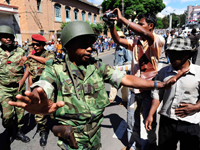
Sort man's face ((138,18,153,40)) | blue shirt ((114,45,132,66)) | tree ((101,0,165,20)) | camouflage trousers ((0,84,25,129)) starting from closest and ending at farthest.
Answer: man's face ((138,18,153,40))
camouflage trousers ((0,84,25,129))
blue shirt ((114,45,132,66))
tree ((101,0,165,20))

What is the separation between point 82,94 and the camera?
1.55m

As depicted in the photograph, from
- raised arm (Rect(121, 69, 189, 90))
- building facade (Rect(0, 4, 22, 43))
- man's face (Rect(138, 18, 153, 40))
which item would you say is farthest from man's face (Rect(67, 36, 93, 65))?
building facade (Rect(0, 4, 22, 43))

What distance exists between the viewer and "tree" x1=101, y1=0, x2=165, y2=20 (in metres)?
35.1

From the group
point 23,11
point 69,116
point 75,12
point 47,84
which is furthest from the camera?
point 75,12

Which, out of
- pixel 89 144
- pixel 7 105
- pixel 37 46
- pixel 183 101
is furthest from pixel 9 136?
pixel 183 101

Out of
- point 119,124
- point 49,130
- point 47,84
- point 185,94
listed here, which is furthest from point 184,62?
point 49,130

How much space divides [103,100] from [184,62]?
1051 millimetres

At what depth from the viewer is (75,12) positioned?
96.3 ft

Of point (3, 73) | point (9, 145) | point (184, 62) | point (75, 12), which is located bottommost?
point (9, 145)

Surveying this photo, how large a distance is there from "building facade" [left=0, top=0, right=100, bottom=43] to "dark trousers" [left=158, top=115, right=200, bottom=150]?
64.9 ft

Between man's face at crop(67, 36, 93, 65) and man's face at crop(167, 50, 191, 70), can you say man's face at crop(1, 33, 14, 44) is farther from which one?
man's face at crop(167, 50, 191, 70)

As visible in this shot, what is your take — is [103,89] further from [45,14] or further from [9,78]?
[45,14]

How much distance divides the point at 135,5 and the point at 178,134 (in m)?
37.6

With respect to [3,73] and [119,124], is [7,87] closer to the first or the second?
[3,73]
